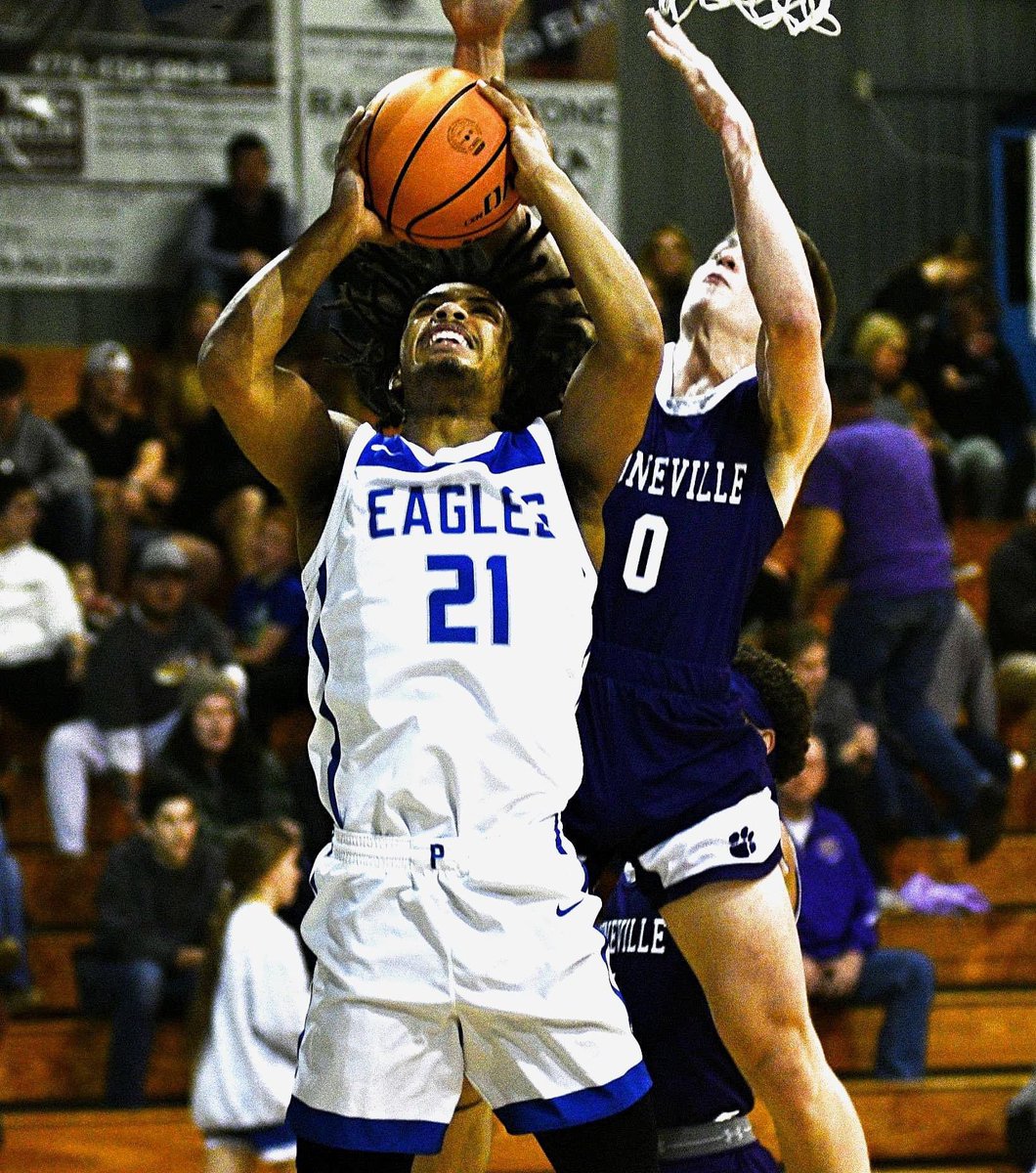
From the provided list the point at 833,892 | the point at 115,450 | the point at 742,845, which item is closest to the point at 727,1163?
the point at 742,845

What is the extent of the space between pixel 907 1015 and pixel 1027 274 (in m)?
8.43

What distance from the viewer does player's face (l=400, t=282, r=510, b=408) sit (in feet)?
11.3

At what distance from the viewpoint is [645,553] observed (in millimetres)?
3852

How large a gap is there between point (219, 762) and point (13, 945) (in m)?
1.06

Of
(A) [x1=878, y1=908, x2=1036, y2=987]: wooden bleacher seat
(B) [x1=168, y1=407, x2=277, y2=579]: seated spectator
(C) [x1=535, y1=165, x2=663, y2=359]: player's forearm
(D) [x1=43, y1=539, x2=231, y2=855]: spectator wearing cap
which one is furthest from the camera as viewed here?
(B) [x1=168, y1=407, x2=277, y2=579]: seated spectator

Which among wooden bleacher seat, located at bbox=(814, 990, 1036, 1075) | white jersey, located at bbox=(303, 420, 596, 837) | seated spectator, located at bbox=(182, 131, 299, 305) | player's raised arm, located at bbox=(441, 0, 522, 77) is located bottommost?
wooden bleacher seat, located at bbox=(814, 990, 1036, 1075)

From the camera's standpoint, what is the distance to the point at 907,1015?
7.44 metres

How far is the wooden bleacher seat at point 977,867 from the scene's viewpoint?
28.9 ft

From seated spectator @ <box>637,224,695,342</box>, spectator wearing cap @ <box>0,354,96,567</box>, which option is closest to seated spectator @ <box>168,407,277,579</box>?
spectator wearing cap @ <box>0,354,96,567</box>

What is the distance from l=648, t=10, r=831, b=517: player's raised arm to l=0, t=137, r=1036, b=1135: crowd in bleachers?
2.89 m

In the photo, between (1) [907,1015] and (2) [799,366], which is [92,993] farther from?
(2) [799,366]

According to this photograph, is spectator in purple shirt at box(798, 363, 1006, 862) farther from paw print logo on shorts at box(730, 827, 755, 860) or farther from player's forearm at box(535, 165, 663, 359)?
player's forearm at box(535, 165, 663, 359)

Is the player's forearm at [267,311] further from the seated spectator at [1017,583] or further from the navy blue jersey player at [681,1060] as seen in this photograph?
the seated spectator at [1017,583]

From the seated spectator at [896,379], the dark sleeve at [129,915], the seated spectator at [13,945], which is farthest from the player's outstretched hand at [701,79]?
the seated spectator at [896,379]
